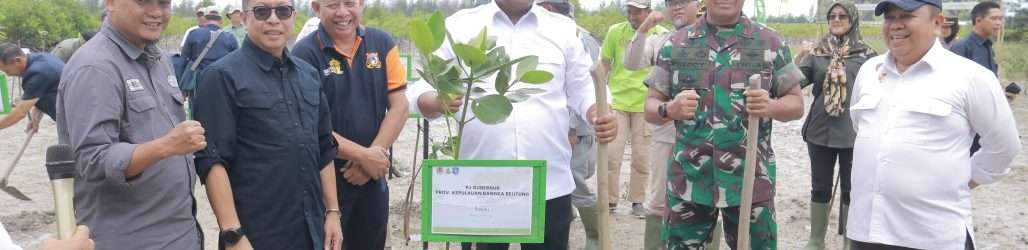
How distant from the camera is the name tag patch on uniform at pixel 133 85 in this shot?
2.56 metres

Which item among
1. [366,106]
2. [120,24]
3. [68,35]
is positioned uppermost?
[120,24]

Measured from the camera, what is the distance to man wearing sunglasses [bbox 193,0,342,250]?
2.85 meters

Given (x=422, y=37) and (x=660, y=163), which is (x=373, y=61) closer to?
(x=422, y=37)

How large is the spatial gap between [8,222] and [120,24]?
15.8 feet

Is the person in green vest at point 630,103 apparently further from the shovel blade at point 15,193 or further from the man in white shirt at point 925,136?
the shovel blade at point 15,193

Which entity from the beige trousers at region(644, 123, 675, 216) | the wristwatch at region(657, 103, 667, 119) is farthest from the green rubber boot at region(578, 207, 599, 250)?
the wristwatch at region(657, 103, 667, 119)

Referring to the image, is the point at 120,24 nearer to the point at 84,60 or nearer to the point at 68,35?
the point at 84,60

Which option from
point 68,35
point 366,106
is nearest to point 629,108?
point 366,106

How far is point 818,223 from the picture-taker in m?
5.66

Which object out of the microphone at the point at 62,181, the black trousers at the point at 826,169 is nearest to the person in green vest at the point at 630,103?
the black trousers at the point at 826,169

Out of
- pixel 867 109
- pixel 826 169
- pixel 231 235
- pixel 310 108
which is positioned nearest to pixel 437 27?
pixel 310 108

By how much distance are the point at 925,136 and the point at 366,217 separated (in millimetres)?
2346

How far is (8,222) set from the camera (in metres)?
6.50

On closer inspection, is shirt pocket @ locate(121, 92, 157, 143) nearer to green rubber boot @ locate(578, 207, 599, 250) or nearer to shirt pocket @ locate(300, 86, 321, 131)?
shirt pocket @ locate(300, 86, 321, 131)
